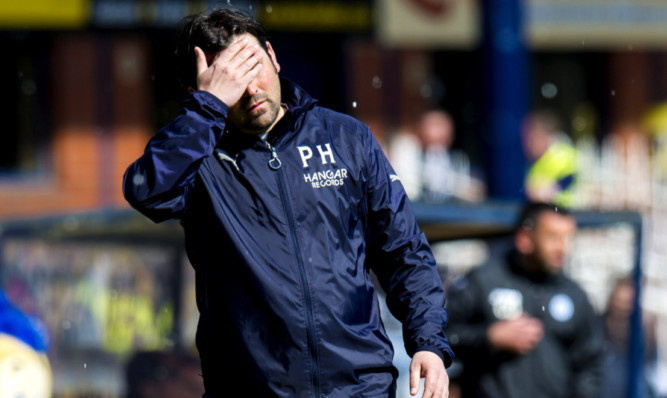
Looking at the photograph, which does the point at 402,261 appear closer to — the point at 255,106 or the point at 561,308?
the point at 255,106

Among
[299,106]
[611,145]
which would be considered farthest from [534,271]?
[611,145]

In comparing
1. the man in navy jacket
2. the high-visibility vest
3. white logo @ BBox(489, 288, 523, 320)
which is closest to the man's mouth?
the man in navy jacket

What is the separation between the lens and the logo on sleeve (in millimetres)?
3090

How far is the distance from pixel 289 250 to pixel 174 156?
384 millimetres

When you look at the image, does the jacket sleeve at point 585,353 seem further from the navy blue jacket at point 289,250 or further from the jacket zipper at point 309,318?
the jacket zipper at point 309,318

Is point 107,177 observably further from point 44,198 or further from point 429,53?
point 429,53

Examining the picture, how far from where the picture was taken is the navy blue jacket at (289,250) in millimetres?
2965

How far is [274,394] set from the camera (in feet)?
9.87

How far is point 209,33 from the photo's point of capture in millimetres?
3105

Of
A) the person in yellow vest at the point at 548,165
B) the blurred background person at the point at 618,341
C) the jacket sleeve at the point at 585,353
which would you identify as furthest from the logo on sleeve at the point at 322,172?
the person in yellow vest at the point at 548,165

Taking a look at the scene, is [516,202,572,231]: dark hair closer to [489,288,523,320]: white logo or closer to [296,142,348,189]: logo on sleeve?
[489,288,523,320]: white logo

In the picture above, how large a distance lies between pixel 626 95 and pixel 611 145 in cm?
85

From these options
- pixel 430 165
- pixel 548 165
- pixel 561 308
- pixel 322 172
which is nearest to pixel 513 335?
pixel 561 308

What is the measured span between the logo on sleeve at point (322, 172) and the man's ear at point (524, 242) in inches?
102
